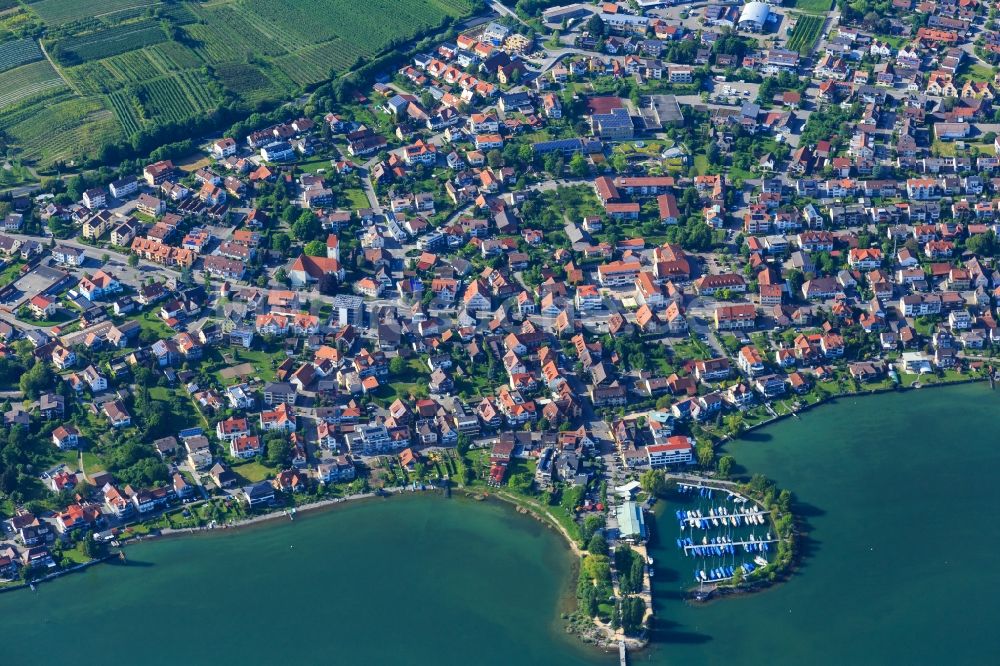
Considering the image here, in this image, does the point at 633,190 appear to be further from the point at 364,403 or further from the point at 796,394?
the point at 364,403

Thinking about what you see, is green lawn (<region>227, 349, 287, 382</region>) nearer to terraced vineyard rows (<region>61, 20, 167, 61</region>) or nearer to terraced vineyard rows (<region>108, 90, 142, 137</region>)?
terraced vineyard rows (<region>108, 90, 142, 137</region>)

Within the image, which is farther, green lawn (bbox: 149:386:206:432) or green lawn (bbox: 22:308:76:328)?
green lawn (bbox: 22:308:76:328)

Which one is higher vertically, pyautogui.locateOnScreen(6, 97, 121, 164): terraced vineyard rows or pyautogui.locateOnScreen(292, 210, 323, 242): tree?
pyautogui.locateOnScreen(6, 97, 121, 164): terraced vineyard rows

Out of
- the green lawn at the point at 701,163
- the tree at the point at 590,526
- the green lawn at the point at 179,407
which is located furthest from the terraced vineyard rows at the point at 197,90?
the tree at the point at 590,526

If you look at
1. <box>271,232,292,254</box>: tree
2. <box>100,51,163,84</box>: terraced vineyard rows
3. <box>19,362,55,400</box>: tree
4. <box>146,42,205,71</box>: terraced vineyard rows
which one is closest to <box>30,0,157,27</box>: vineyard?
<box>146,42,205,71</box>: terraced vineyard rows

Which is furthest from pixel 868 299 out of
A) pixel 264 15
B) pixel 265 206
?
pixel 264 15

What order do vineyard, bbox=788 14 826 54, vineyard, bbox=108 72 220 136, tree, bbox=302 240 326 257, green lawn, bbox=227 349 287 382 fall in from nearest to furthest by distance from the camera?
green lawn, bbox=227 349 287 382 < tree, bbox=302 240 326 257 < vineyard, bbox=108 72 220 136 < vineyard, bbox=788 14 826 54

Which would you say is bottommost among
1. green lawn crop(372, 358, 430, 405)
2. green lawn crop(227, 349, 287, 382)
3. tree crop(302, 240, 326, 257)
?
green lawn crop(372, 358, 430, 405)
